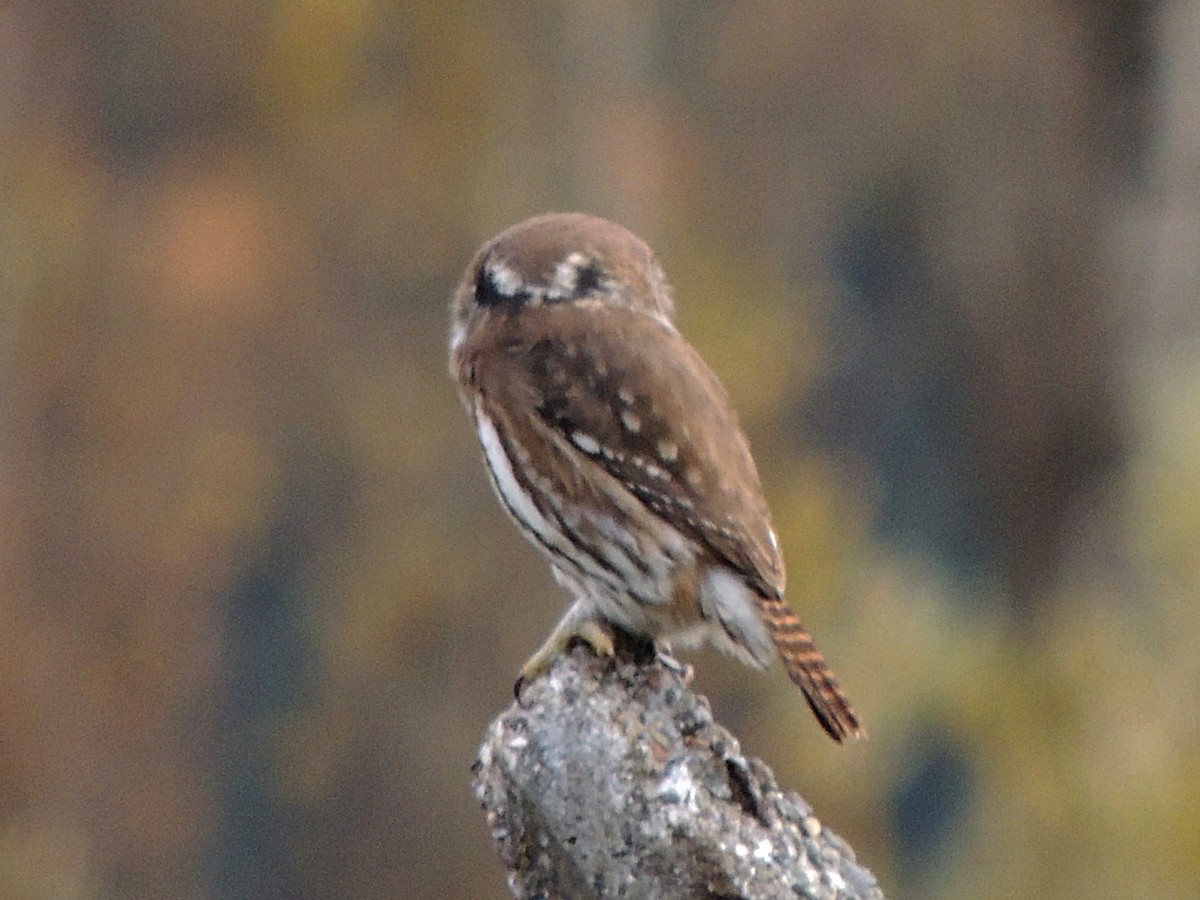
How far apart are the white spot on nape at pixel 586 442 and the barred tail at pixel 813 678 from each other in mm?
495

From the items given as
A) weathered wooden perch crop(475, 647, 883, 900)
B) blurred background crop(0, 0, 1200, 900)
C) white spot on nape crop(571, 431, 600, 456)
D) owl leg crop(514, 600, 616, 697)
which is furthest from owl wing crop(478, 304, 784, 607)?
blurred background crop(0, 0, 1200, 900)

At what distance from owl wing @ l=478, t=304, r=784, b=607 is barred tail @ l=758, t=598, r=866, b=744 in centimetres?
11

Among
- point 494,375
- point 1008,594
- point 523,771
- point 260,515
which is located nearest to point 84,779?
A: point 260,515

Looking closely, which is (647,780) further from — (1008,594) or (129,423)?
(1008,594)

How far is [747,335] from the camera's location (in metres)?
11.1

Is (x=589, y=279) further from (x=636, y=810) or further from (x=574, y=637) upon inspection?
(x=636, y=810)

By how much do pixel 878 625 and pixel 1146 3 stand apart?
590cm

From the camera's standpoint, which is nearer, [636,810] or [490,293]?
[636,810]

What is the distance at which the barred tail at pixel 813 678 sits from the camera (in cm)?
380

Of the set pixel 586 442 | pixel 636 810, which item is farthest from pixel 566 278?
pixel 636 810

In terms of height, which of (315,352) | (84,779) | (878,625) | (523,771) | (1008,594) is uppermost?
(1008,594)

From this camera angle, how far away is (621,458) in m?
4.05

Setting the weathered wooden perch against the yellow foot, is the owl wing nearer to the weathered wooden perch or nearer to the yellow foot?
the yellow foot

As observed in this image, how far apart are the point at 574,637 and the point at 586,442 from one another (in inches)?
16.7
